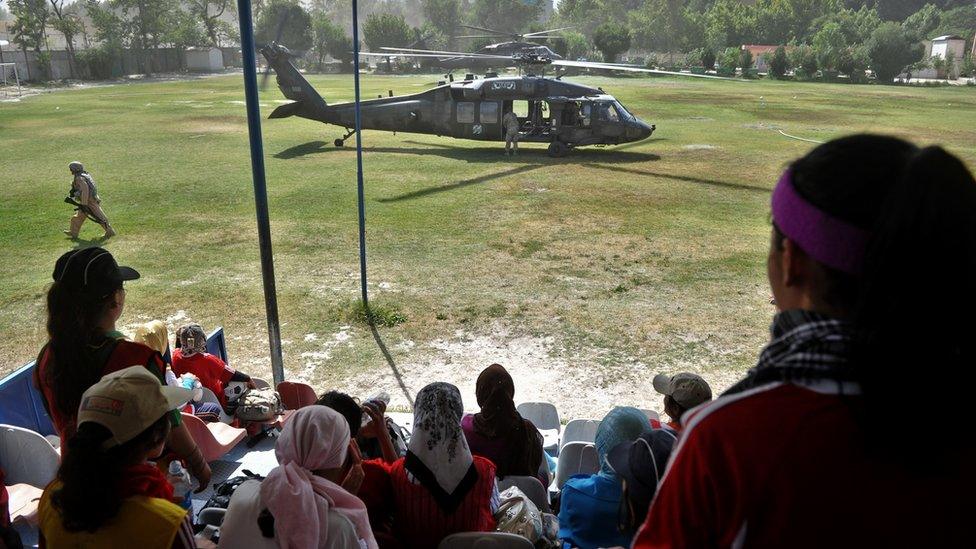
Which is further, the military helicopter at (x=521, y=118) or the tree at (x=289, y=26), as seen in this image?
the tree at (x=289, y=26)

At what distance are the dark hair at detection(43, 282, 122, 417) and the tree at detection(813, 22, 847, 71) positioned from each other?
58994mm

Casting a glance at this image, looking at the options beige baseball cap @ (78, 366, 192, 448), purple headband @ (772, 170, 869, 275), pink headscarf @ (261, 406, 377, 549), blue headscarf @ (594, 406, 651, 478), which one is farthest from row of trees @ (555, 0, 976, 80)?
purple headband @ (772, 170, 869, 275)

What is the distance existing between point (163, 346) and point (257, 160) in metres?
1.58

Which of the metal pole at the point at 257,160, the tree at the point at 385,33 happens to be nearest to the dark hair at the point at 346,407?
the metal pole at the point at 257,160

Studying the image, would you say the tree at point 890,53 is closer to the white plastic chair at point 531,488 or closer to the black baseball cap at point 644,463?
the white plastic chair at point 531,488

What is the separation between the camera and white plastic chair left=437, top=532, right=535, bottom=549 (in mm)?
2543

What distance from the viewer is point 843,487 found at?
3.40ft

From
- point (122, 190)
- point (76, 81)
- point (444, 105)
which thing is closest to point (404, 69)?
point (76, 81)

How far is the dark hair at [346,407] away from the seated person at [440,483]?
2.14ft

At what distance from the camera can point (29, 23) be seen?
5044 centimetres

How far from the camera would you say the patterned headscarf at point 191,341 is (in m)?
4.59

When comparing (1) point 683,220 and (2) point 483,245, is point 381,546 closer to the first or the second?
(2) point 483,245

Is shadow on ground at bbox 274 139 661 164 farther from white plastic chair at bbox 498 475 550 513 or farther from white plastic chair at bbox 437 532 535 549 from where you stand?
white plastic chair at bbox 437 532 535 549

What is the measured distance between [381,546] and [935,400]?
7.62 ft
